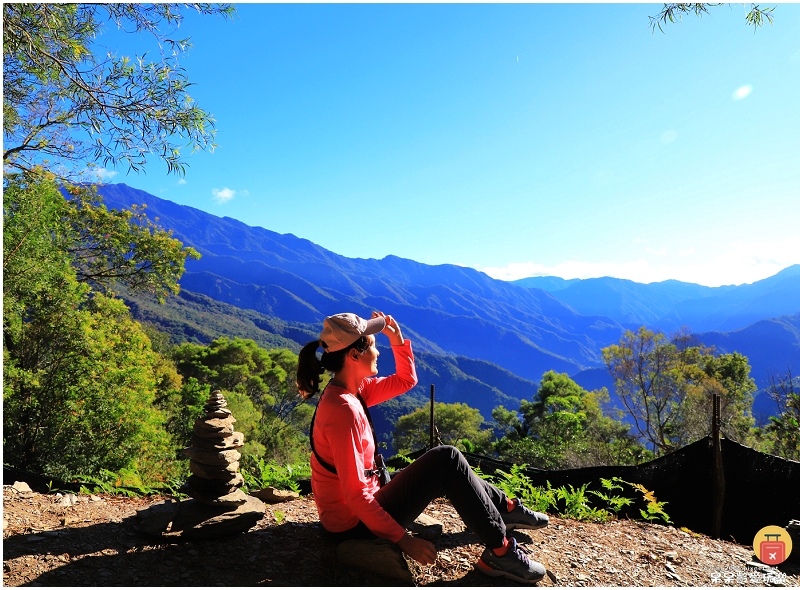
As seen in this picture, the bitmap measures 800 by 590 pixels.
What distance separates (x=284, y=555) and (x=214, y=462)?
31.4 inches

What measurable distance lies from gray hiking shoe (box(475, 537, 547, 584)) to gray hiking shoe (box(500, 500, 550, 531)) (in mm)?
370

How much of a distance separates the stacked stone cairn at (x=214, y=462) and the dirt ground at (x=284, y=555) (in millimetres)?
274

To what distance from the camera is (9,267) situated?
8070 millimetres

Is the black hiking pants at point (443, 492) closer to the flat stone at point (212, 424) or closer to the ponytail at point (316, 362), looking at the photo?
the ponytail at point (316, 362)

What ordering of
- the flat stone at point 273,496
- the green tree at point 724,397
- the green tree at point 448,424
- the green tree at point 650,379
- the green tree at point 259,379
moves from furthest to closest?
the green tree at point 448,424
the green tree at point 259,379
the green tree at point 650,379
the green tree at point 724,397
the flat stone at point 273,496

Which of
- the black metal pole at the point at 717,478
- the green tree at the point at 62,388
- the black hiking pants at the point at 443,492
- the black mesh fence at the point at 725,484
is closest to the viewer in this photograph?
the black hiking pants at the point at 443,492

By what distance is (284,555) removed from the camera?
2896 millimetres

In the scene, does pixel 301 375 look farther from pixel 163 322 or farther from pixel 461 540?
pixel 163 322

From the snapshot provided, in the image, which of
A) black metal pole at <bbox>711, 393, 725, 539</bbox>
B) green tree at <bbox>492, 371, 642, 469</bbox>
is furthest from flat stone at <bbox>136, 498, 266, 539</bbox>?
green tree at <bbox>492, 371, 642, 469</bbox>

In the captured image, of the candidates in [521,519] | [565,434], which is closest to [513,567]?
[521,519]

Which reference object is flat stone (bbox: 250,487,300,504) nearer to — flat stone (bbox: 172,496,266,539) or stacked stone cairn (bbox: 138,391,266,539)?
stacked stone cairn (bbox: 138,391,266,539)

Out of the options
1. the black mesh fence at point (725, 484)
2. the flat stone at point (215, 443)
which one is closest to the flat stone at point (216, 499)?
the flat stone at point (215, 443)

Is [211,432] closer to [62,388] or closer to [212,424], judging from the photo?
[212,424]

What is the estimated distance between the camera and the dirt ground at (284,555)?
2.64m
